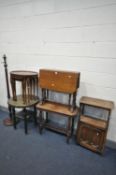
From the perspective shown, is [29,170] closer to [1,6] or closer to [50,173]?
[50,173]

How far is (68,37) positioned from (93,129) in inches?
55.6

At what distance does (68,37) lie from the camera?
6.59 ft

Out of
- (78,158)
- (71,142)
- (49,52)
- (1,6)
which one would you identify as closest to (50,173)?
(78,158)

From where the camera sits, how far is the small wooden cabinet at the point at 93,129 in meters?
1.78

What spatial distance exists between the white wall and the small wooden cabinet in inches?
7.2

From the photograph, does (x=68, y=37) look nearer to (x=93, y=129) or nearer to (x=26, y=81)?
(x=26, y=81)

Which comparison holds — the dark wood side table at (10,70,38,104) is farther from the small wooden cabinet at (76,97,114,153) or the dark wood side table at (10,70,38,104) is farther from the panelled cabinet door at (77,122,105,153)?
the panelled cabinet door at (77,122,105,153)

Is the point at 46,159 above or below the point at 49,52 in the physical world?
below

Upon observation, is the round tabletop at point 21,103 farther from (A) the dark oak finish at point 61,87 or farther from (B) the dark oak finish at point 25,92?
(A) the dark oak finish at point 61,87

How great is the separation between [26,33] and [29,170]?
2.13 m

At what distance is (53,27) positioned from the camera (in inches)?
81.9

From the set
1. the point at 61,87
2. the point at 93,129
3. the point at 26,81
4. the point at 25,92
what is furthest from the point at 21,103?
the point at 93,129

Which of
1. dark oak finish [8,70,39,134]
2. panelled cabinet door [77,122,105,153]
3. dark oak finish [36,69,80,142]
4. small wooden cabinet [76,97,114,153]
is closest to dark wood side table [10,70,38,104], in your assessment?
dark oak finish [8,70,39,134]

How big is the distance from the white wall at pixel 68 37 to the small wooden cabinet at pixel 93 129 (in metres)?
0.18
